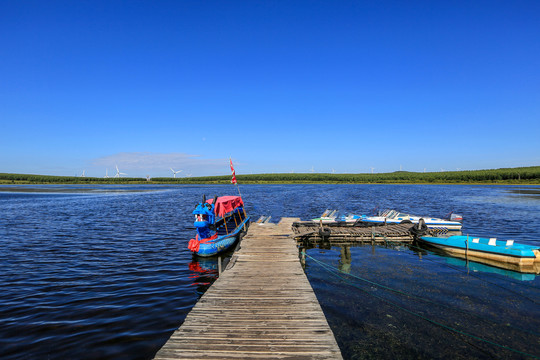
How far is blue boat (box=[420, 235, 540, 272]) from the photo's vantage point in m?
16.1

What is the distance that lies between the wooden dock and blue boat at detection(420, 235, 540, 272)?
13133 mm

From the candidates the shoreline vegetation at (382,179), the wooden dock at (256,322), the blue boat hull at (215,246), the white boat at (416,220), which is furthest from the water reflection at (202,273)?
the shoreline vegetation at (382,179)

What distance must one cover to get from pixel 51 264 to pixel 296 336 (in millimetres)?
16623

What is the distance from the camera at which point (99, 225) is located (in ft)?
98.0

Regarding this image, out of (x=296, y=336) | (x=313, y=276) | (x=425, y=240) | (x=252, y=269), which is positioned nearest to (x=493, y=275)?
(x=425, y=240)

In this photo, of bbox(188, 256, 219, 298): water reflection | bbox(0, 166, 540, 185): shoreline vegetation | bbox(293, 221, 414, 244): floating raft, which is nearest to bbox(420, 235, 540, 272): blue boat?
bbox(293, 221, 414, 244): floating raft

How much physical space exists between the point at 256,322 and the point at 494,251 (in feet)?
55.9

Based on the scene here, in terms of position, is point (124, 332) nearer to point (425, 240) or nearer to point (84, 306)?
point (84, 306)

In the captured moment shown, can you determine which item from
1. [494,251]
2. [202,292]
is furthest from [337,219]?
[202,292]

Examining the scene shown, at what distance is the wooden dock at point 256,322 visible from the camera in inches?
235

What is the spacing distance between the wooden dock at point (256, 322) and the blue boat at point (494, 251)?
43.1ft

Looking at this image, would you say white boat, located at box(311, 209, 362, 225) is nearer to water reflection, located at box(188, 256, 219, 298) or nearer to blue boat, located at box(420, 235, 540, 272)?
blue boat, located at box(420, 235, 540, 272)

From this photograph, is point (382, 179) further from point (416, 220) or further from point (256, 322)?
point (256, 322)

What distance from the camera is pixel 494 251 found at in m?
17.1
